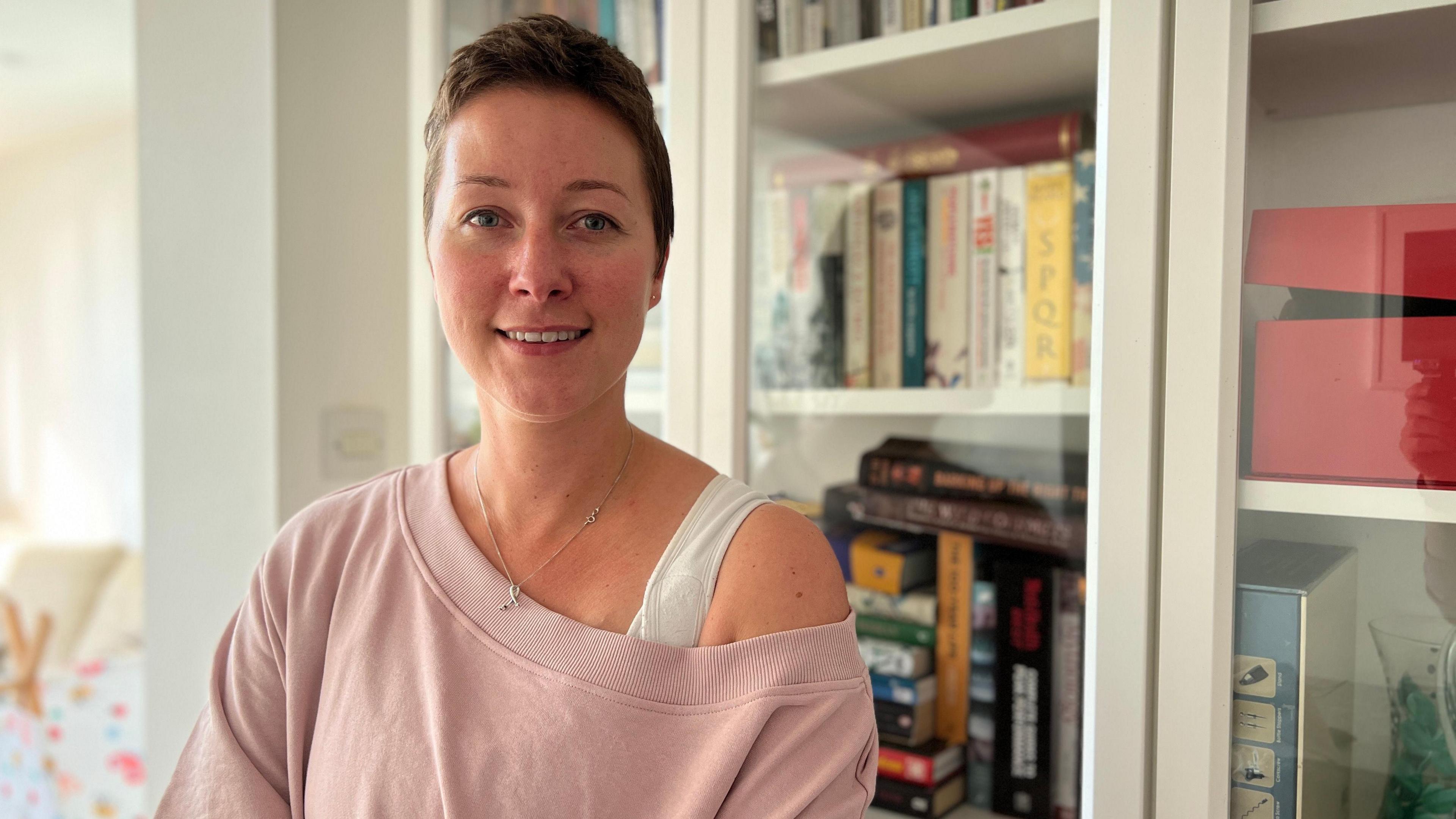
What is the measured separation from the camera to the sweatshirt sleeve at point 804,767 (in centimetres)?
67

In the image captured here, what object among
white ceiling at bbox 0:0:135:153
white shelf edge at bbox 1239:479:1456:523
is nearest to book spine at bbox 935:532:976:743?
white shelf edge at bbox 1239:479:1456:523

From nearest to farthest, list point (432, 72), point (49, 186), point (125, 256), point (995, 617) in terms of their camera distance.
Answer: point (995, 617), point (432, 72), point (125, 256), point (49, 186)

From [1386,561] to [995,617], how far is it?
399mm

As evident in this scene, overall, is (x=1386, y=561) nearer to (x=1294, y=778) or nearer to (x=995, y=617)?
(x=1294, y=778)

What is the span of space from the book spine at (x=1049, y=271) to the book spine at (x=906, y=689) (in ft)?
1.24

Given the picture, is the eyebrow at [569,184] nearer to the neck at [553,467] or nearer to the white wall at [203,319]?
the neck at [553,467]

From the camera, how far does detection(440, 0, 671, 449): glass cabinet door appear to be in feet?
4.00

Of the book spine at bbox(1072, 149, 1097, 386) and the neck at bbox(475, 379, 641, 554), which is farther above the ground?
the book spine at bbox(1072, 149, 1097, 386)

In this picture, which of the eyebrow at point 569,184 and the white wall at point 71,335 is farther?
the white wall at point 71,335

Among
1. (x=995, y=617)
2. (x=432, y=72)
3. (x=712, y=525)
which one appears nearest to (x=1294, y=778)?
(x=995, y=617)

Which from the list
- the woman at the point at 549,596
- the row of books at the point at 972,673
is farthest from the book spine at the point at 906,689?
the woman at the point at 549,596

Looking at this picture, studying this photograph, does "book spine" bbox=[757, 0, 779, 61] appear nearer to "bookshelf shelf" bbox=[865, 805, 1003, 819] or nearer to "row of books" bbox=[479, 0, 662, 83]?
"row of books" bbox=[479, 0, 662, 83]

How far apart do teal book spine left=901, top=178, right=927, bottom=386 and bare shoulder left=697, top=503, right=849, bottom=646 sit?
0.38 meters

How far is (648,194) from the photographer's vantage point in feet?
2.59
